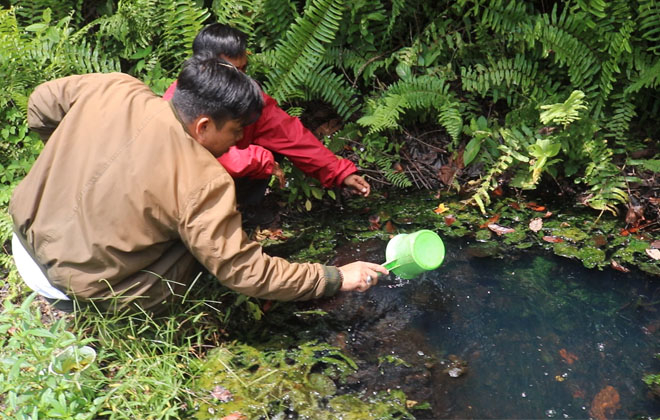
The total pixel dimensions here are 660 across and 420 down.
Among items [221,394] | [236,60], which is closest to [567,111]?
[236,60]

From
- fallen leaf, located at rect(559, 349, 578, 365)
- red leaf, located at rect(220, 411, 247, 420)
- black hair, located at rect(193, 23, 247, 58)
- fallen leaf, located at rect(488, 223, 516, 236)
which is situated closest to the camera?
red leaf, located at rect(220, 411, 247, 420)

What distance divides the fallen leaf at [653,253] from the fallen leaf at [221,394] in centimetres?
295

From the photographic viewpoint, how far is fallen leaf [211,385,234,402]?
118 inches

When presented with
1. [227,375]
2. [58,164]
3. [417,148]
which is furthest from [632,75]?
[58,164]

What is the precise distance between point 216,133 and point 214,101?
0.17 metres

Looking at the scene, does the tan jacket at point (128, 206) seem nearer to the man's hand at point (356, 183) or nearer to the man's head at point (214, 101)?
the man's head at point (214, 101)

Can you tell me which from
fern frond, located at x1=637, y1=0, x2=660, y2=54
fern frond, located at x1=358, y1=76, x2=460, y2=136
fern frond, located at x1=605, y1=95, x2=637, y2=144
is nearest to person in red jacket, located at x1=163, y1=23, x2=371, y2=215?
fern frond, located at x1=358, y1=76, x2=460, y2=136

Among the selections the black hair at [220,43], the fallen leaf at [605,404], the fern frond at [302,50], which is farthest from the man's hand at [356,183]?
the fallen leaf at [605,404]

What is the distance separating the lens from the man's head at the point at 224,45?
3.54 metres

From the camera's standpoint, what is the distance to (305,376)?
3.15 meters

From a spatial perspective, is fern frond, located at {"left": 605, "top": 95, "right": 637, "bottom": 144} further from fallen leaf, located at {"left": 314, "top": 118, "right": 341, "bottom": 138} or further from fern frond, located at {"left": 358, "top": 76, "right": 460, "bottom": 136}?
fallen leaf, located at {"left": 314, "top": 118, "right": 341, "bottom": 138}

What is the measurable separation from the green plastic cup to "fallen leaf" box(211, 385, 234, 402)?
107 centimetres

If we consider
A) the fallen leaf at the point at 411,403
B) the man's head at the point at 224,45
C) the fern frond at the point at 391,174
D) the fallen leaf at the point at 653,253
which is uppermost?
the man's head at the point at 224,45

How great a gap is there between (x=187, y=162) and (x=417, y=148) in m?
2.95
